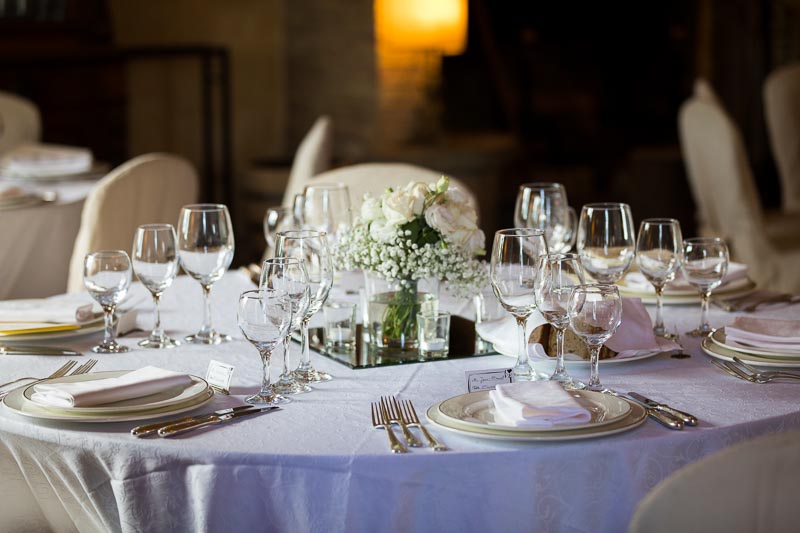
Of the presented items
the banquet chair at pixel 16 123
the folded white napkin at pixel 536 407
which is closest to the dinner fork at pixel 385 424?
the folded white napkin at pixel 536 407

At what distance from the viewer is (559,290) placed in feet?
4.80

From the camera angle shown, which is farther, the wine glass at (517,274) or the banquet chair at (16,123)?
the banquet chair at (16,123)

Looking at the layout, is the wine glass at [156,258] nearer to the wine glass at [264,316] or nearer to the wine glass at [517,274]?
the wine glass at [264,316]

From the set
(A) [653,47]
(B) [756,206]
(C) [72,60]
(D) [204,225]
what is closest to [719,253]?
(D) [204,225]

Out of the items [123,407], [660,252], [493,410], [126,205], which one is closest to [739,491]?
[493,410]

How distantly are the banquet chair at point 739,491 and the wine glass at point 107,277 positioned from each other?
1014 mm

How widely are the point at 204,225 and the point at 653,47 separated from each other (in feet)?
20.5

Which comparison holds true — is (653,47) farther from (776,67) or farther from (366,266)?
(366,266)

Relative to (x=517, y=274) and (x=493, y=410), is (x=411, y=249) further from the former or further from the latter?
(x=493, y=410)

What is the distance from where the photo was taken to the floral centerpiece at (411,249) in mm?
1676

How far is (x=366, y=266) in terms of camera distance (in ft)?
5.64

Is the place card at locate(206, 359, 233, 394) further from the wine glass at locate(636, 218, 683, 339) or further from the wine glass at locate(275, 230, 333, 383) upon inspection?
the wine glass at locate(636, 218, 683, 339)

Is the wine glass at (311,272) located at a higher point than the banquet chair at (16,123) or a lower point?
lower

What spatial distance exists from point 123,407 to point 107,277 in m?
0.40
